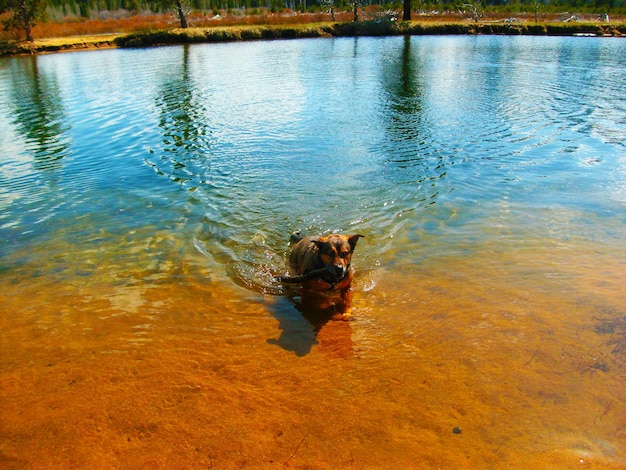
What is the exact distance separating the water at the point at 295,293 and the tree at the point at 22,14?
4568cm

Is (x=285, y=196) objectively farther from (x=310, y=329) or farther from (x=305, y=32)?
(x=305, y=32)

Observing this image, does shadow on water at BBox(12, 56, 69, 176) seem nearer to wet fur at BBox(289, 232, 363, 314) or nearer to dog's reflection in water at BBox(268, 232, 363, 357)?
wet fur at BBox(289, 232, 363, 314)

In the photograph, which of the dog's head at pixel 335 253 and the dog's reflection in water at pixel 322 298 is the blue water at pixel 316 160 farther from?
the dog's head at pixel 335 253

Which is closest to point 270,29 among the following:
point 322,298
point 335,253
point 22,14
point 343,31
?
point 343,31

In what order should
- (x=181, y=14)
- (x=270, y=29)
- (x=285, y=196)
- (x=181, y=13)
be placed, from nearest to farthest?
(x=285, y=196) < (x=270, y=29) < (x=181, y=13) < (x=181, y=14)

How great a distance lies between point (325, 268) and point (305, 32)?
188 feet

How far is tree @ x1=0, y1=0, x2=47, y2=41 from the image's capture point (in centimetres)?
5422

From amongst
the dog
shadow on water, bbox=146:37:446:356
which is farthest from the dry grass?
the dog

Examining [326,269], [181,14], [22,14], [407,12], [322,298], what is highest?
[181,14]

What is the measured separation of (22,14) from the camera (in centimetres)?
5450

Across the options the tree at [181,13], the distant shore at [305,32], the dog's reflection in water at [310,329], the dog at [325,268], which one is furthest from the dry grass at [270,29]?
the dog's reflection in water at [310,329]

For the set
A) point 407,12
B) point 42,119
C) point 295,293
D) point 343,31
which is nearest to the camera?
point 295,293

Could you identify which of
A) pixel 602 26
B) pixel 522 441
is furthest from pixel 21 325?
pixel 602 26

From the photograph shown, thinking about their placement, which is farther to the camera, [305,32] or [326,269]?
[305,32]
